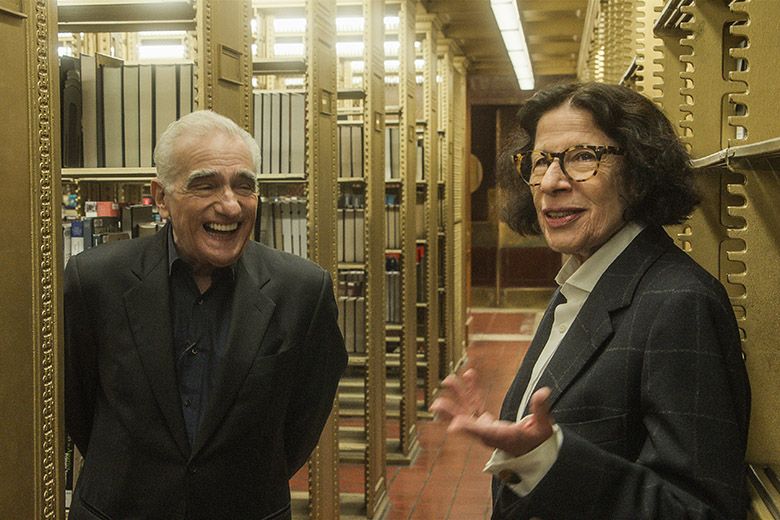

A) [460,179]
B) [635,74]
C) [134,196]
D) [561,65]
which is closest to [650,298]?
[635,74]

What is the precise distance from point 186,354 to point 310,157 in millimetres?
1525

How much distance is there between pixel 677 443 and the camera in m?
1.29

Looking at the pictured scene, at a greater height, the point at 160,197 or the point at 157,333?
the point at 160,197

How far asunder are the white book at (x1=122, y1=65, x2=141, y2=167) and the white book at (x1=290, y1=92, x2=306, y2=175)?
42.3 inches

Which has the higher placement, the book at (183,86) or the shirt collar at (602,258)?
the book at (183,86)

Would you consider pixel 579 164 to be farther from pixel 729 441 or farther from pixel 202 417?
pixel 202 417

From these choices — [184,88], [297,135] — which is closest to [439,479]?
[297,135]

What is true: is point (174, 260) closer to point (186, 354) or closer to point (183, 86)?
point (186, 354)

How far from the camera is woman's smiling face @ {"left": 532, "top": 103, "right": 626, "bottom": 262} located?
1.60 metres

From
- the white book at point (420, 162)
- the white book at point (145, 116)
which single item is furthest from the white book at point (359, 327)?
the white book at point (145, 116)

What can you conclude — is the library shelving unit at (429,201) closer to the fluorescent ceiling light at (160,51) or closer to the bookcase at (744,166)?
the fluorescent ceiling light at (160,51)

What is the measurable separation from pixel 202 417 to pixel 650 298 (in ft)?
3.53

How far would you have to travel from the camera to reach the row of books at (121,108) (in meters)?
2.72

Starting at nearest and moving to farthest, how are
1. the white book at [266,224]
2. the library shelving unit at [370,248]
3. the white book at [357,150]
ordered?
the white book at [266,224] → the library shelving unit at [370,248] → the white book at [357,150]
